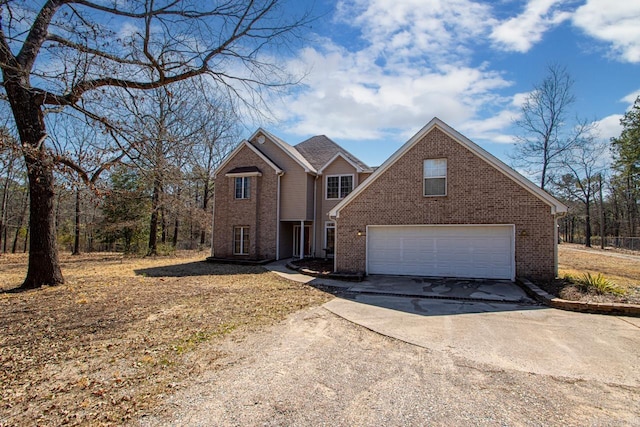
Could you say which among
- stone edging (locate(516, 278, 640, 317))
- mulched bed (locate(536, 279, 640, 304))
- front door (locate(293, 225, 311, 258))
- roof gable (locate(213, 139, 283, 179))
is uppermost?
roof gable (locate(213, 139, 283, 179))

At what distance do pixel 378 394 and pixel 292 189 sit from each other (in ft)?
52.4

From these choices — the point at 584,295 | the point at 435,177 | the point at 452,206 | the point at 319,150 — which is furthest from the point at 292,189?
the point at 584,295

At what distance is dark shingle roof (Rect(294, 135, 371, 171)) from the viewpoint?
21.3 meters

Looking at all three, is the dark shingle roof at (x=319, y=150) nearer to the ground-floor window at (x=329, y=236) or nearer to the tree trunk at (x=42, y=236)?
the ground-floor window at (x=329, y=236)

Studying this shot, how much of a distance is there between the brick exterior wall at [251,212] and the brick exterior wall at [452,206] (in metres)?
6.51

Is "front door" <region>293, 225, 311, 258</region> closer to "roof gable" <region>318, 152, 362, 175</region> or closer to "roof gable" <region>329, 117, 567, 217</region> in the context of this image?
"roof gable" <region>318, 152, 362, 175</region>

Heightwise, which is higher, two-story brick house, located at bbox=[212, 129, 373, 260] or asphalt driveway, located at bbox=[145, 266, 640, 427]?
two-story brick house, located at bbox=[212, 129, 373, 260]

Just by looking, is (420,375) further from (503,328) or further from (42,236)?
(42,236)

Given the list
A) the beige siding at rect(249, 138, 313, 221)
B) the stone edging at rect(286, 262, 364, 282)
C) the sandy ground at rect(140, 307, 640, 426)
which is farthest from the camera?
the beige siding at rect(249, 138, 313, 221)

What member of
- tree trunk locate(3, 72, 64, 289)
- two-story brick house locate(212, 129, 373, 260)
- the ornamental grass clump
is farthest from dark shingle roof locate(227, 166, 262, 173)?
the ornamental grass clump

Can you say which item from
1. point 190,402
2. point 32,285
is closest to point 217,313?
point 190,402

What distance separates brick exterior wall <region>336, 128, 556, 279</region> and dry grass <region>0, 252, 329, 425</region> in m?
3.83

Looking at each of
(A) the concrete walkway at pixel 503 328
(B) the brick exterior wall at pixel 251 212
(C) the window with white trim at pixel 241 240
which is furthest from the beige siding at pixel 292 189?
(A) the concrete walkway at pixel 503 328

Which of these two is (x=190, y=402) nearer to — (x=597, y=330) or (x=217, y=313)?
(x=217, y=313)
